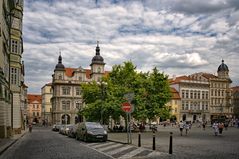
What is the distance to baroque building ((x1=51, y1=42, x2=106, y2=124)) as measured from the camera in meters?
116

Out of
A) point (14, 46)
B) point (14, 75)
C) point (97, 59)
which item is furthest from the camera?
point (97, 59)

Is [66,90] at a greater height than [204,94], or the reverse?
[66,90]

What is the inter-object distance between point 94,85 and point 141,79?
7860mm

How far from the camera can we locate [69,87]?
385 feet

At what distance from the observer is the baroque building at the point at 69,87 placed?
116 m

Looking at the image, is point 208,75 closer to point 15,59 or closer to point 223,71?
point 223,71

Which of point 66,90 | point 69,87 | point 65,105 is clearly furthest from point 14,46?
point 65,105

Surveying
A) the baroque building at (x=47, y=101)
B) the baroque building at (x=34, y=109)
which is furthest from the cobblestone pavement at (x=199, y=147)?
the baroque building at (x=34, y=109)

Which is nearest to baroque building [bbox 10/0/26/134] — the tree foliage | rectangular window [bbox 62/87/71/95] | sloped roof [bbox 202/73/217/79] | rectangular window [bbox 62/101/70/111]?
the tree foliage

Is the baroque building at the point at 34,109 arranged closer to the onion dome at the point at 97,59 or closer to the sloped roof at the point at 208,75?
the onion dome at the point at 97,59

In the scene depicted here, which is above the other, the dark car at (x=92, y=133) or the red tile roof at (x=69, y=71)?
the red tile roof at (x=69, y=71)

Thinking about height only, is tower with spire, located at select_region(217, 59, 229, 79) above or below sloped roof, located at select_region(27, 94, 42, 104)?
above

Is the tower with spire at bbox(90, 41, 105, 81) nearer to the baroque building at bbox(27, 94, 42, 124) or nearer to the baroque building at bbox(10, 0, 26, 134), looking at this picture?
the baroque building at bbox(27, 94, 42, 124)

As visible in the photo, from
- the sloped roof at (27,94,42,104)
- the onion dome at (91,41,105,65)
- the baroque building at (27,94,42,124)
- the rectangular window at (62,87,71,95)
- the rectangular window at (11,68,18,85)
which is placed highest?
the onion dome at (91,41,105,65)
